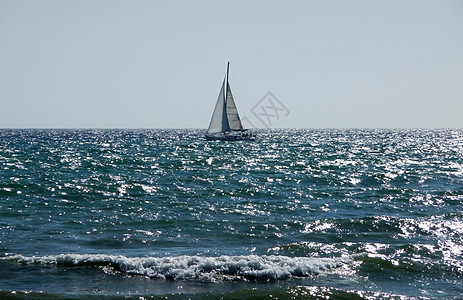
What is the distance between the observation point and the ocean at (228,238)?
44.0ft

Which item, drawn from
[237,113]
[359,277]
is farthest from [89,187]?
[237,113]

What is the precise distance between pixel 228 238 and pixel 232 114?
71.2 metres

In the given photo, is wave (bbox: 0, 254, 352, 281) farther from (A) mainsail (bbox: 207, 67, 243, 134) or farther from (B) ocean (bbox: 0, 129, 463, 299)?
(A) mainsail (bbox: 207, 67, 243, 134)

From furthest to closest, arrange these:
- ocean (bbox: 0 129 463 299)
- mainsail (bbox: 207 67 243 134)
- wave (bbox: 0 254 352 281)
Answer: mainsail (bbox: 207 67 243 134) → wave (bbox: 0 254 352 281) → ocean (bbox: 0 129 463 299)

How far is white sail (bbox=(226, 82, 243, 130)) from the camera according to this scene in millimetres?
87556

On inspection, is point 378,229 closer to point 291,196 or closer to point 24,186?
point 291,196

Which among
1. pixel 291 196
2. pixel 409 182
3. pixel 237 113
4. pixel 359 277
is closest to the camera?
pixel 359 277

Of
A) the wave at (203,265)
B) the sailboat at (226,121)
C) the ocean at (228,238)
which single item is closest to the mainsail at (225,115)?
the sailboat at (226,121)

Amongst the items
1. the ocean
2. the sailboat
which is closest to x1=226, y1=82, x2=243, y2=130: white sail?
the sailboat

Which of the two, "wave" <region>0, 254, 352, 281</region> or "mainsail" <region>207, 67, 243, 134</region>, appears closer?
"wave" <region>0, 254, 352, 281</region>

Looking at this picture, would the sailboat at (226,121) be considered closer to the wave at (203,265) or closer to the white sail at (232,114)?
the white sail at (232,114)

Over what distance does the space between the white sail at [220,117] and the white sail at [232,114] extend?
0.71 meters

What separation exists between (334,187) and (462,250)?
1623 cm

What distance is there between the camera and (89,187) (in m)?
31.2
